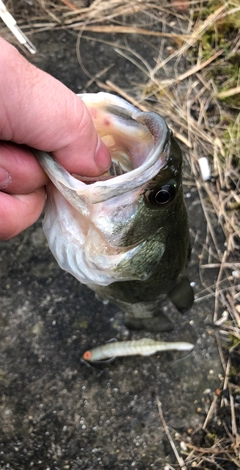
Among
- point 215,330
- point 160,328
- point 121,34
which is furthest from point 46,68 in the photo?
point 215,330

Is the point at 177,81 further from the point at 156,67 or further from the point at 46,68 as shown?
the point at 46,68

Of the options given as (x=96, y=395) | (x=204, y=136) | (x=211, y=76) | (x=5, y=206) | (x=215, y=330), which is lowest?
(x=215, y=330)

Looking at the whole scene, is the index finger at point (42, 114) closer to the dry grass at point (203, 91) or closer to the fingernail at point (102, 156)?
the fingernail at point (102, 156)

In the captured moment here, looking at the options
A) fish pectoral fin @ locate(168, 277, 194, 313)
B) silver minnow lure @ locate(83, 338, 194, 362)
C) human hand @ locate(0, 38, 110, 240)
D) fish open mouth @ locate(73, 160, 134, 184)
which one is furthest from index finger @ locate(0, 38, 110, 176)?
silver minnow lure @ locate(83, 338, 194, 362)

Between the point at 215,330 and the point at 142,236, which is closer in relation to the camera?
the point at 142,236

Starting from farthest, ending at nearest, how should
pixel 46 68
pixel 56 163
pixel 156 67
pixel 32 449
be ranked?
pixel 156 67 → pixel 46 68 → pixel 32 449 → pixel 56 163

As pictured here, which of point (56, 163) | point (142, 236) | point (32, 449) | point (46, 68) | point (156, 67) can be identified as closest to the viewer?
point (56, 163)

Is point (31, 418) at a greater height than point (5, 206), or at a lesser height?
lesser

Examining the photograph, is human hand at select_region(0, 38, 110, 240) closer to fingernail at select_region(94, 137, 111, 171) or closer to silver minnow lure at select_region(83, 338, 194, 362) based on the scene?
fingernail at select_region(94, 137, 111, 171)
